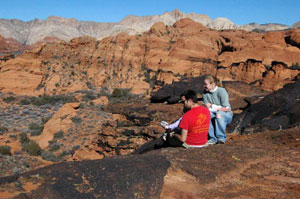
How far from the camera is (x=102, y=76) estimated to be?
Result: 31.7 m

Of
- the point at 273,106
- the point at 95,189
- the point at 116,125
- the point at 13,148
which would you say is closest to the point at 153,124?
the point at 116,125

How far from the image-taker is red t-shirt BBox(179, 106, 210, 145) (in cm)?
468

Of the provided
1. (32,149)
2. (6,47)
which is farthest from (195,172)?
(6,47)

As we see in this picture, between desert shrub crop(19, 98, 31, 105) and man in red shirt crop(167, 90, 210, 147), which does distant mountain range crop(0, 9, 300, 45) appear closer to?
desert shrub crop(19, 98, 31, 105)

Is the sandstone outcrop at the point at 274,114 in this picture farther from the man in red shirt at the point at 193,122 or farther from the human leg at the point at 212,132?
the man in red shirt at the point at 193,122

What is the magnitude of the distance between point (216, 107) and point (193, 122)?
46.9 inches

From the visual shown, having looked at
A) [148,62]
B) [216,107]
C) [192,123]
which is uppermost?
[148,62]

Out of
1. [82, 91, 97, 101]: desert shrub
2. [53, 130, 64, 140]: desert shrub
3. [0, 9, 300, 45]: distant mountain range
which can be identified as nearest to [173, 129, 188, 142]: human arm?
[53, 130, 64, 140]: desert shrub

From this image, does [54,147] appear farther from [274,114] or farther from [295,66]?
[295,66]

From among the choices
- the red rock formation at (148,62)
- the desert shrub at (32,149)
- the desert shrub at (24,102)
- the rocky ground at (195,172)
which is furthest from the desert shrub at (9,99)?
the rocky ground at (195,172)

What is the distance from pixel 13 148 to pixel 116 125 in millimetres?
6048

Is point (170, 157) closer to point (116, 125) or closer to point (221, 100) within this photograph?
point (221, 100)

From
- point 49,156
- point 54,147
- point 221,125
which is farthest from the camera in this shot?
point 54,147

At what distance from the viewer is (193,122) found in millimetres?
4715
